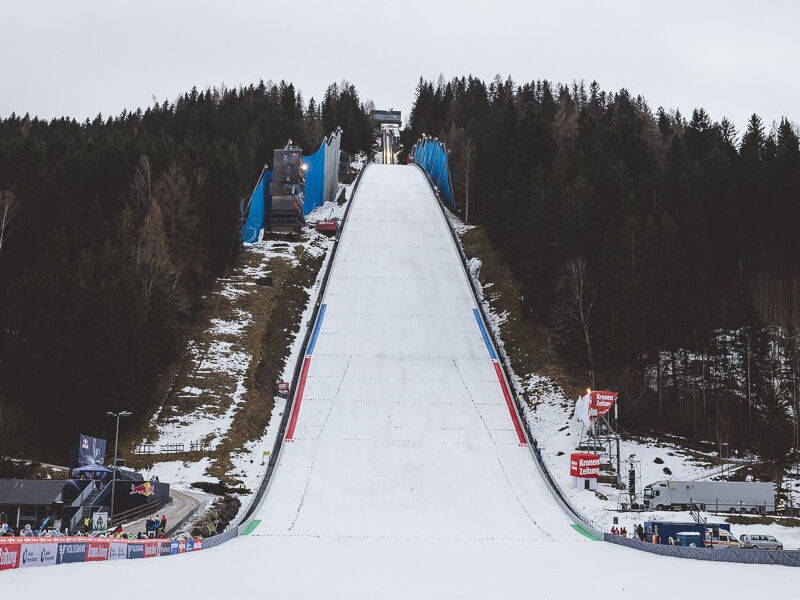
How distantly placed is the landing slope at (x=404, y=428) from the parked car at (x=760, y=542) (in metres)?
5.16

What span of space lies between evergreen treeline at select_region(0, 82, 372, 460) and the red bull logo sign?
26.9 feet

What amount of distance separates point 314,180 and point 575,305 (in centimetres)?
4288

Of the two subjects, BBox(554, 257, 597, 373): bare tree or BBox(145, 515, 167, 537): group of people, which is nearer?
BBox(145, 515, 167, 537): group of people

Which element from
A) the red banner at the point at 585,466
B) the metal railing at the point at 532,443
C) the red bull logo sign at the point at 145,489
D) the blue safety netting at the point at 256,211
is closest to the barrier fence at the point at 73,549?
the red bull logo sign at the point at 145,489

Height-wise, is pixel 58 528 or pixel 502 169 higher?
pixel 502 169

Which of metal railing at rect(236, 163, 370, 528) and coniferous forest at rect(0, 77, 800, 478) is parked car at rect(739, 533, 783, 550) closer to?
coniferous forest at rect(0, 77, 800, 478)

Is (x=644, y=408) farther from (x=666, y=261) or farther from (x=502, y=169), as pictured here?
(x=502, y=169)

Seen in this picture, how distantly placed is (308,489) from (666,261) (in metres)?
24.2

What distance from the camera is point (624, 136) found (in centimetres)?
6091

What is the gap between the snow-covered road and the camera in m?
14.9

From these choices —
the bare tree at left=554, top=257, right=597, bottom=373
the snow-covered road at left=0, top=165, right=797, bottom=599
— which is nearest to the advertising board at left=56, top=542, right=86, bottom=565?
the snow-covered road at left=0, top=165, right=797, bottom=599

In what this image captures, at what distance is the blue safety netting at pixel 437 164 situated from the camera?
8706 centimetres

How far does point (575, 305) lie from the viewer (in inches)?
1649

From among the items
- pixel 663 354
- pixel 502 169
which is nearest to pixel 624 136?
pixel 502 169
